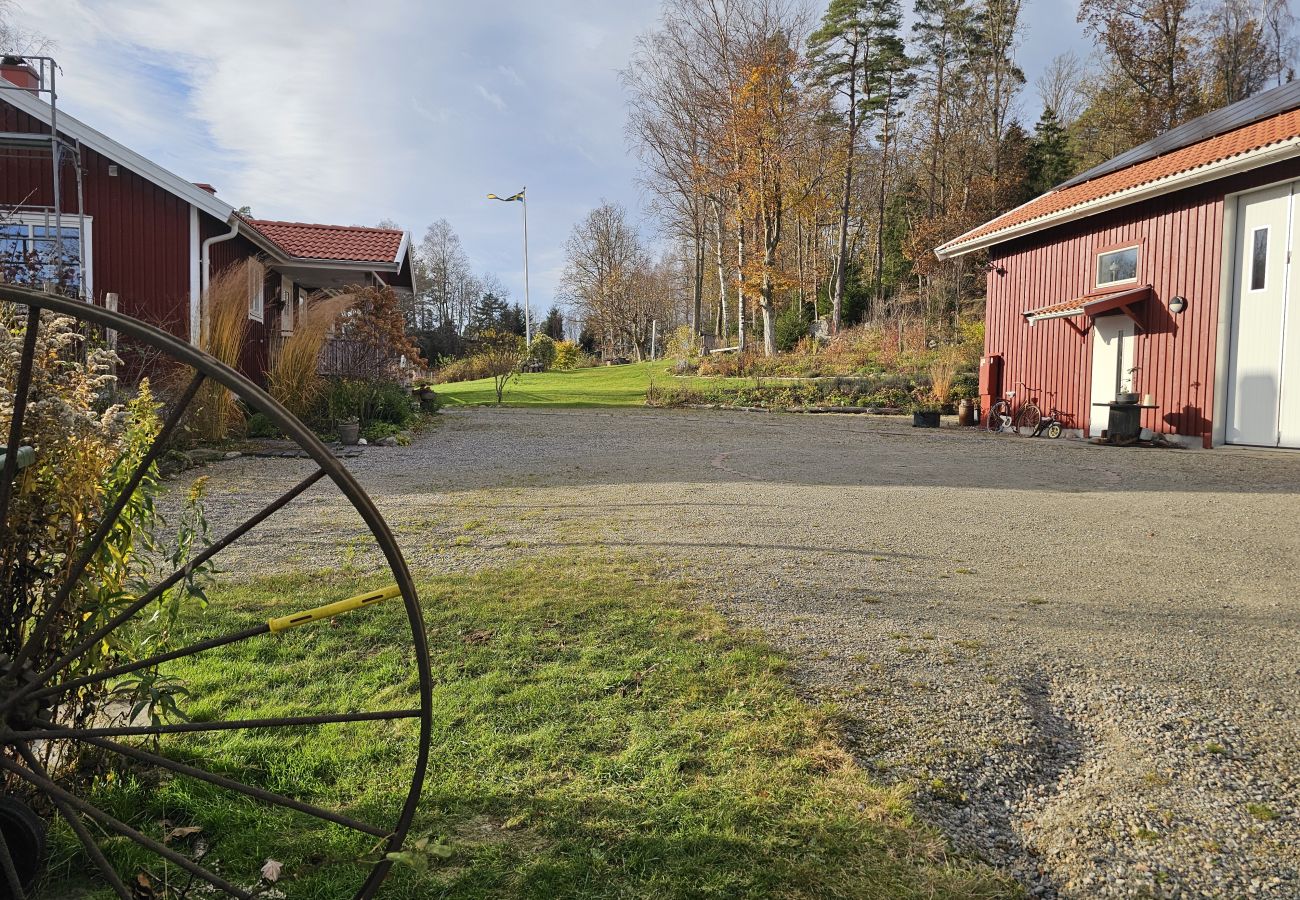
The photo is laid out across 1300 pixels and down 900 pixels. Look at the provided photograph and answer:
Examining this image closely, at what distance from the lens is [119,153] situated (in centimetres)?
1067

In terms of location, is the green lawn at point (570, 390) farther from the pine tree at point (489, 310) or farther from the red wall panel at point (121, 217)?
the pine tree at point (489, 310)

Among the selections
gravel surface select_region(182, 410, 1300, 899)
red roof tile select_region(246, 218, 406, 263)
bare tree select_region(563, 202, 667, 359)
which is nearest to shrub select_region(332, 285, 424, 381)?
gravel surface select_region(182, 410, 1300, 899)

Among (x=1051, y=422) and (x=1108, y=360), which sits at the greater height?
(x=1108, y=360)

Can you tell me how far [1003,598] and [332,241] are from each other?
50.9 feet

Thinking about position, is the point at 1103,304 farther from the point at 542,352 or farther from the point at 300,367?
the point at 542,352

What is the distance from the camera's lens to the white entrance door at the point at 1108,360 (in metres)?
11.9

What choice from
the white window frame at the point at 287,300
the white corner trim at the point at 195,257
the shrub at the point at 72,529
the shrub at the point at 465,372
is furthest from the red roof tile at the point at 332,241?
the shrub at the point at 72,529

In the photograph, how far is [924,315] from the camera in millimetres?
26047

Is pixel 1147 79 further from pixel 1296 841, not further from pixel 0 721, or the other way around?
pixel 0 721

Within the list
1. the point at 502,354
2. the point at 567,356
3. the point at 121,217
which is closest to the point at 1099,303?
the point at 121,217

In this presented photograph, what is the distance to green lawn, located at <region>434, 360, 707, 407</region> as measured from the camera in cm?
1848

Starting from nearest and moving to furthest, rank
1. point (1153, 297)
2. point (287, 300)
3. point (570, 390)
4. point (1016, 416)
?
point (1153, 297), point (1016, 416), point (287, 300), point (570, 390)

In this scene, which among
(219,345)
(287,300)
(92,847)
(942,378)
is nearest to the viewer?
(92,847)

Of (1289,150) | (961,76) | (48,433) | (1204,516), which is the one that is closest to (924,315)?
(961,76)
